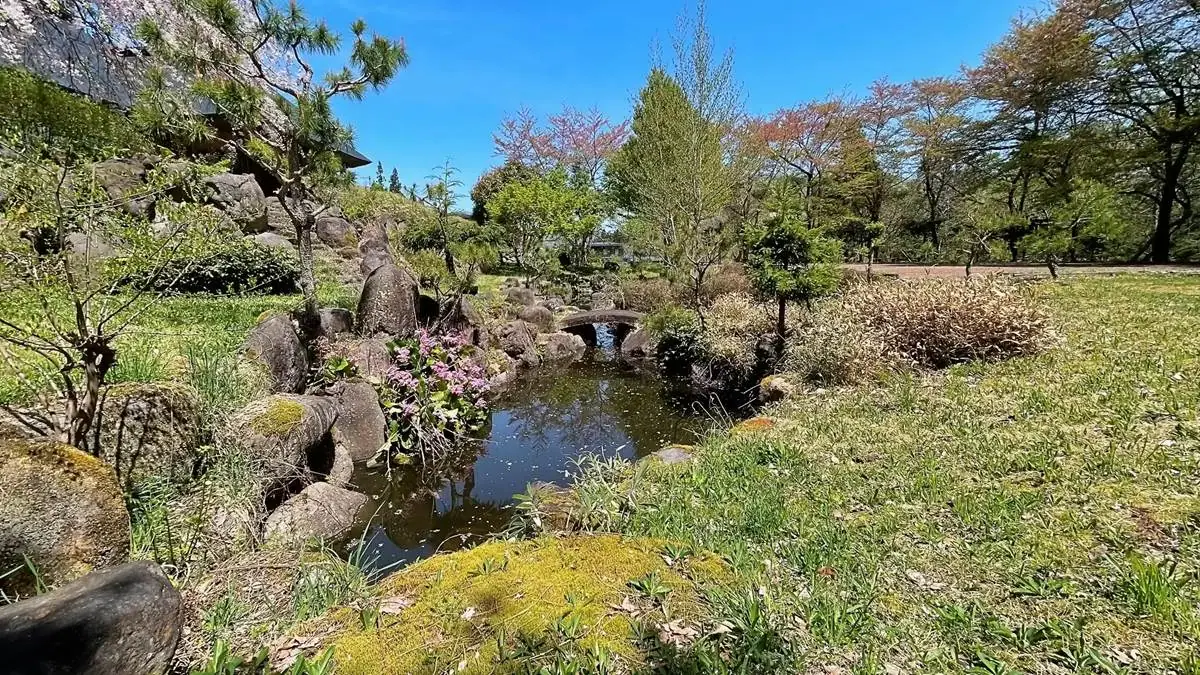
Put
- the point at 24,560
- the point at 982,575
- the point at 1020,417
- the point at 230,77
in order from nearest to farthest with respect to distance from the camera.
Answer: the point at 24,560 → the point at 982,575 → the point at 1020,417 → the point at 230,77

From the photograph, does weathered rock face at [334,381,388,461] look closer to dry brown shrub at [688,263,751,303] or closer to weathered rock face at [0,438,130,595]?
weathered rock face at [0,438,130,595]

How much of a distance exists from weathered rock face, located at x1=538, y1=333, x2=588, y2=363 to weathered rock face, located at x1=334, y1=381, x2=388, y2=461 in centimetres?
543

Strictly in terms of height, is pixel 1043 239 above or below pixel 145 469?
above

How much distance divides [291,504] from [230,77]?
571 centimetres

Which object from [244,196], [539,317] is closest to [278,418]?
[539,317]

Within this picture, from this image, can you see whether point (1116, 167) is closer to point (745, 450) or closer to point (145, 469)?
point (745, 450)

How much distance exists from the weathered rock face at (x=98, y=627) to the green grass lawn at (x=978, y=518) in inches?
76.4

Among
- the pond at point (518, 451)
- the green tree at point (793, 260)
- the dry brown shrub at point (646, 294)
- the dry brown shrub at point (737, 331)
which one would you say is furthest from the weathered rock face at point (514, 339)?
the green tree at point (793, 260)

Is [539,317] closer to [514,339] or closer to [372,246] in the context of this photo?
[514,339]

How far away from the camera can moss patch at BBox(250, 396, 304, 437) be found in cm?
360

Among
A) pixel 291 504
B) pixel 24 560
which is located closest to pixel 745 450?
pixel 291 504

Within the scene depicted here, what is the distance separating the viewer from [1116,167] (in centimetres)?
1478

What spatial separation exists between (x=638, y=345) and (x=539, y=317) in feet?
7.93

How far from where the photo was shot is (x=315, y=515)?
3.66 m
